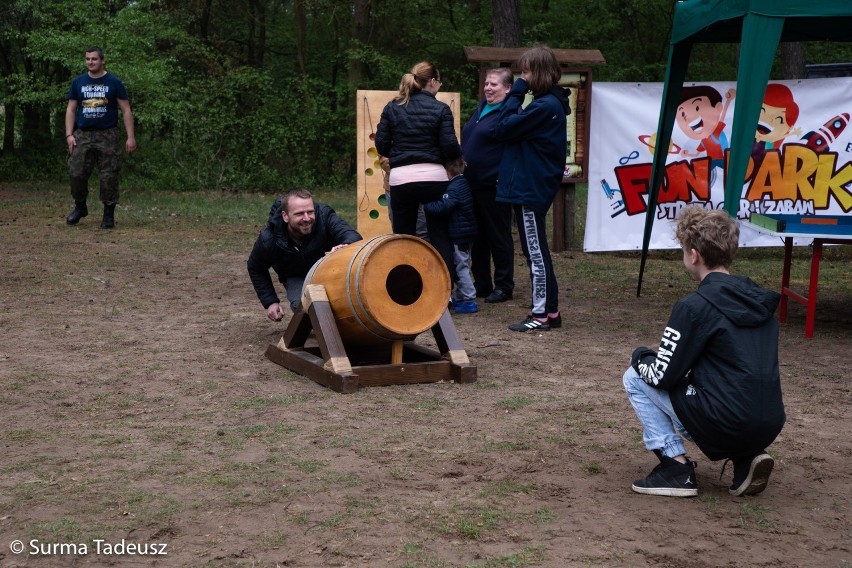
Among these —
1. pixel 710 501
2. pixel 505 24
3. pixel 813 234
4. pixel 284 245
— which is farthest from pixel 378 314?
pixel 505 24

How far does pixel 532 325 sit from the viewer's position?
7473mm

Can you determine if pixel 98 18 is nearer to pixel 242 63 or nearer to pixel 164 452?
pixel 242 63

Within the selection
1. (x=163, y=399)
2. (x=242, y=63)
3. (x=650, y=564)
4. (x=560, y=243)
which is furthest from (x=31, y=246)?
(x=242, y=63)

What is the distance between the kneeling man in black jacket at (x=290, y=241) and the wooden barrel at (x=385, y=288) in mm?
492

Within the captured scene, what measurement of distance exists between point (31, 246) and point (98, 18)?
28.8 feet

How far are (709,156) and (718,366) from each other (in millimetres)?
7647

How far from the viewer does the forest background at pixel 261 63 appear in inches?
733

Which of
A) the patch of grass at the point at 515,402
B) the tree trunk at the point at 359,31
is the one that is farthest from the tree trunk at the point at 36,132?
the patch of grass at the point at 515,402

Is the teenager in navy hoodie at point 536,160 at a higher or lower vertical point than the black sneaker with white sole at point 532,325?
higher

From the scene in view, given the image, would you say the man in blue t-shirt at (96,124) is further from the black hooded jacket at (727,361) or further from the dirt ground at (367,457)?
the black hooded jacket at (727,361)

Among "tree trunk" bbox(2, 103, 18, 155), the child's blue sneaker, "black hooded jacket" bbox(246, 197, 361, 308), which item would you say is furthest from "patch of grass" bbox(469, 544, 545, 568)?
"tree trunk" bbox(2, 103, 18, 155)

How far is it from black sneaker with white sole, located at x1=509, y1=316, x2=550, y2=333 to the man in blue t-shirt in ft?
21.1

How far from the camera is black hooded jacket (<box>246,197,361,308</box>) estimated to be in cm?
656

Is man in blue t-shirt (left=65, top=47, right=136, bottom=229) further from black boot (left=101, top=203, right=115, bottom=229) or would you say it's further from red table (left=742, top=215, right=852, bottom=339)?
red table (left=742, top=215, right=852, bottom=339)
